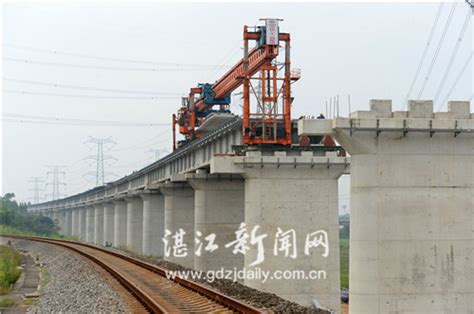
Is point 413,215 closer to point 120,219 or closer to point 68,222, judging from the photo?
point 120,219

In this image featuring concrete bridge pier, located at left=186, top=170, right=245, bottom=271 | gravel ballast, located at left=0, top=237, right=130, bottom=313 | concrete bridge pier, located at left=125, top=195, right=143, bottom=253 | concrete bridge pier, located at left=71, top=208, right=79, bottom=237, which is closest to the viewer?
gravel ballast, located at left=0, top=237, right=130, bottom=313

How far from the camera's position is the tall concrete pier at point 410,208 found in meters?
21.8

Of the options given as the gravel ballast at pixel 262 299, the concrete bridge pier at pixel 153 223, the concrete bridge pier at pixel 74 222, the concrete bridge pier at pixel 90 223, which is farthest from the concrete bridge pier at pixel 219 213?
the concrete bridge pier at pixel 74 222

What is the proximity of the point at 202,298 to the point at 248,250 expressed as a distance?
15.5m

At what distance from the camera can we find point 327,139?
123 feet

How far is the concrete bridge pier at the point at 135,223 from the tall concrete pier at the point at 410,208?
56.4 m

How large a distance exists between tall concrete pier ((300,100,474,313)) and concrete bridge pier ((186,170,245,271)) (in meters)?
23.1

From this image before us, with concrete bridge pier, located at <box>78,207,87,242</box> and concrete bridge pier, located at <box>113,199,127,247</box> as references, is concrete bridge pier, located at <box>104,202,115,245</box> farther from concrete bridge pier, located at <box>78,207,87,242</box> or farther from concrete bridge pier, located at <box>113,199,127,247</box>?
concrete bridge pier, located at <box>78,207,87,242</box>

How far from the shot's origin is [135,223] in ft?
271

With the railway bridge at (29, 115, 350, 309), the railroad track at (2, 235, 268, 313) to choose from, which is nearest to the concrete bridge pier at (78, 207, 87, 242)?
the railway bridge at (29, 115, 350, 309)

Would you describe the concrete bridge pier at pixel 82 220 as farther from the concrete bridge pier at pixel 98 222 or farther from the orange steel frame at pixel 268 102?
the orange steel frame at pixel 268 102

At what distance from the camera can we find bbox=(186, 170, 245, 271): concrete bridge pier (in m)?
44.8

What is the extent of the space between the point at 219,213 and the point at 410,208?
24.2 meters

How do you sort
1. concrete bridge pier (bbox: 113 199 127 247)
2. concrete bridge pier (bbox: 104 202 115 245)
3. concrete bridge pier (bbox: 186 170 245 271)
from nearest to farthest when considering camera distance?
concrete bridge pier (bbox: 186 170 245 271) < concrete bridge pier (bbox: 113 199 127 247) < concrete bridge pier (bbox: 104 202 115 245)
